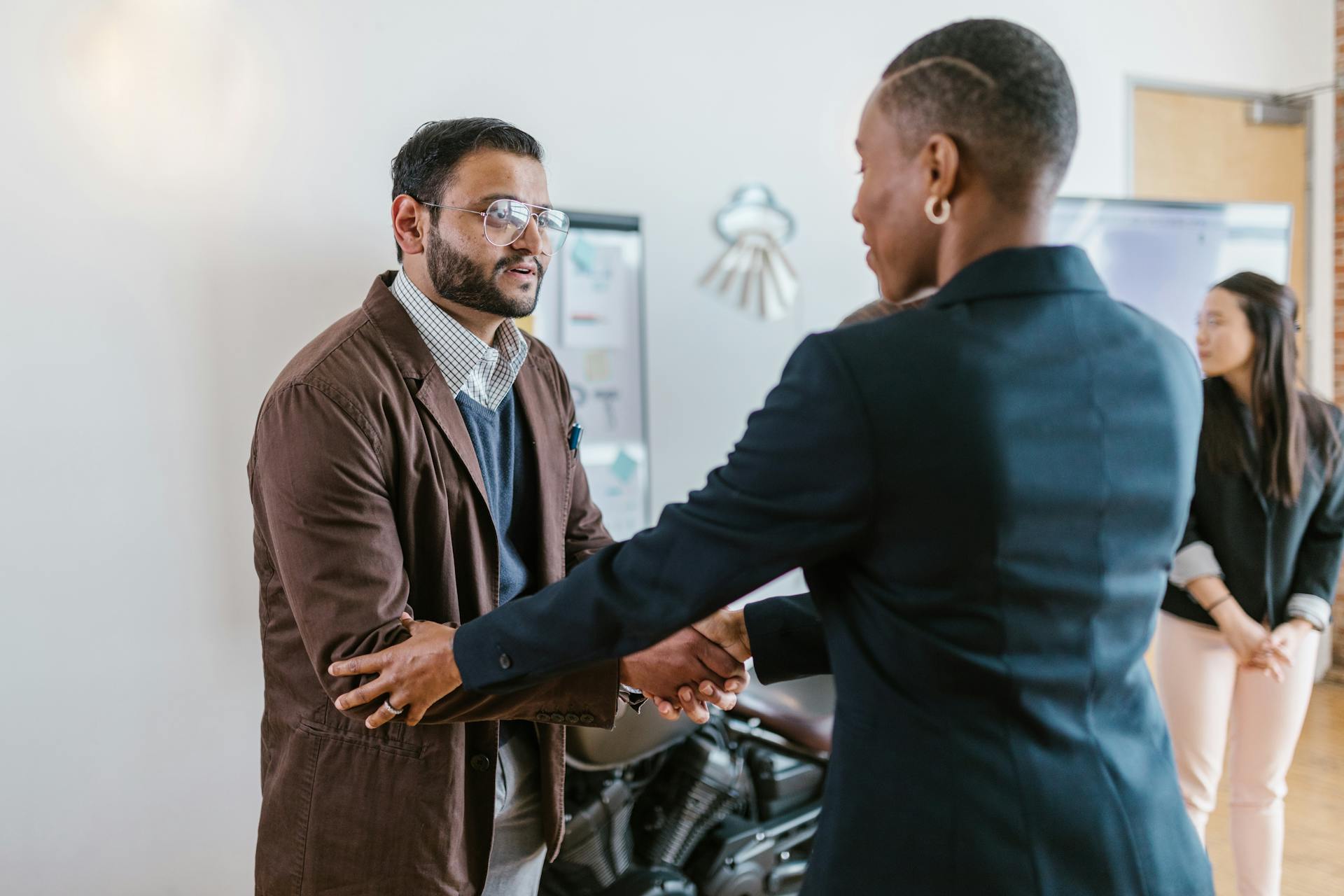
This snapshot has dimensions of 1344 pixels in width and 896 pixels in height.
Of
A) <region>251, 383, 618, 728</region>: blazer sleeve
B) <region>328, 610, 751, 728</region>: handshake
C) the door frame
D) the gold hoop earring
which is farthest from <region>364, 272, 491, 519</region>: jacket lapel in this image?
the door frame

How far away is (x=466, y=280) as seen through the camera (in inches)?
69.5

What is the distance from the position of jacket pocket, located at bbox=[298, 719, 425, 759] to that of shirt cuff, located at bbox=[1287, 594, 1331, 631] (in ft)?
8.32

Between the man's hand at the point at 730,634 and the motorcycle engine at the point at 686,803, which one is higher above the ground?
the man's hand at the point at 730,634

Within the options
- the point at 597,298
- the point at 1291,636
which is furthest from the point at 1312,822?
the point at 597,298

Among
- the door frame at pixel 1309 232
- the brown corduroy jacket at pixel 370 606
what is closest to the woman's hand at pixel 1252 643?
the brown corduroy jacket at pixel 370 606

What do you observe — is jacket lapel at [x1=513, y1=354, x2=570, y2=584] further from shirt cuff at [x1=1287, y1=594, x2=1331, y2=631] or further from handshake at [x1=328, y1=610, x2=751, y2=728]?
shirt cuff at [x1=1287, y1=594, x2=1331, y2=631]

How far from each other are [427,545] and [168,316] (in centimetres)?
168

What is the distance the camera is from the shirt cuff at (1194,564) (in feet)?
9.96

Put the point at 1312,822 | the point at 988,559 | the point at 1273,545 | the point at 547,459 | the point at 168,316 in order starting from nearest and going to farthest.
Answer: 1. the point at 988,559
2. the point at 547,459
3. the point at 168,316
4. the point at 1273,545
5. the point at 1312,822

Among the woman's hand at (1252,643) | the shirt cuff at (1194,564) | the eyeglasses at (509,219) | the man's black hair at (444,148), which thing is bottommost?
the woman's hand at (1252,643)

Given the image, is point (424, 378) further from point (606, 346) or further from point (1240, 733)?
point (1240, 733)

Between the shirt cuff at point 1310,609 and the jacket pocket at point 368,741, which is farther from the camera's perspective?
the shirt cuff at point 1310,609

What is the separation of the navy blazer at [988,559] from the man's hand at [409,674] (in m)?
0.51

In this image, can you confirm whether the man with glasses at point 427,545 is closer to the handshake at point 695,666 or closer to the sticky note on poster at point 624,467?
the handshake at point 695,666
